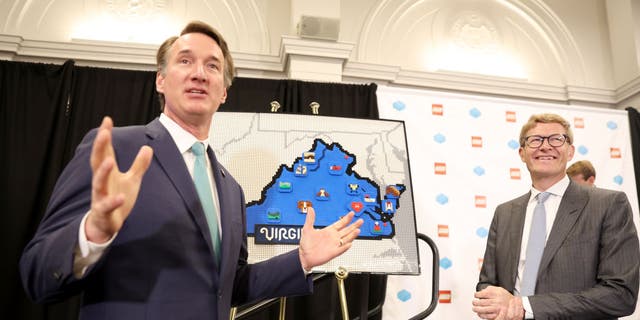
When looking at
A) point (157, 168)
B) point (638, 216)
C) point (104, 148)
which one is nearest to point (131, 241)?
point (157, 168)

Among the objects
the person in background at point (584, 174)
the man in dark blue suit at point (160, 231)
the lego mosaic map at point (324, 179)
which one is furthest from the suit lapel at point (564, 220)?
the person in background at point (584, 174)

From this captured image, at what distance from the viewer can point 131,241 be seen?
1214 millimetres

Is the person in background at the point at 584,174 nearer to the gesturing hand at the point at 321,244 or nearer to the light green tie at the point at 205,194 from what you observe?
the gesturing hand at the point at 321,244

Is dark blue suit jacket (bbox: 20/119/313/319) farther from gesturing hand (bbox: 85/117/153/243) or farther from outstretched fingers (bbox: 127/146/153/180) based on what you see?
outstretched fingers (bbox: 127/146/153/180)

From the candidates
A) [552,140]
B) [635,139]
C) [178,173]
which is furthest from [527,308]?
[635,139]

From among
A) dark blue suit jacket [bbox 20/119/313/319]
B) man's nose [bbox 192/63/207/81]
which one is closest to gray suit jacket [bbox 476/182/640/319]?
dark blue suit jacket [bbox 20/119/313/319]

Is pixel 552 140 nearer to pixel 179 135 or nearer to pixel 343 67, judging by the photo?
pixel 179 135

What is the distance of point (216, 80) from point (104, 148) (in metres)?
0.72

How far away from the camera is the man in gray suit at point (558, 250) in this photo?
2107mm

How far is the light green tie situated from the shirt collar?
0.8 inches

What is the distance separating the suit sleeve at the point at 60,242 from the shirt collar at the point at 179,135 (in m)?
0.28

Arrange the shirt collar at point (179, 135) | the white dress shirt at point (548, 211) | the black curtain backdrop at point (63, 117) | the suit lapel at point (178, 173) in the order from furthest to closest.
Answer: the black curtain backdrop at point (63, 117) → the white dress shirt at point (548, 211) → the shirt collar at point (179, 135) → the suit lapel at point (178, 173)

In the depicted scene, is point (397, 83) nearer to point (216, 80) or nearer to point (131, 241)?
point (216, 80)

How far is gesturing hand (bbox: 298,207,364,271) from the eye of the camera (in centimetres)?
155
